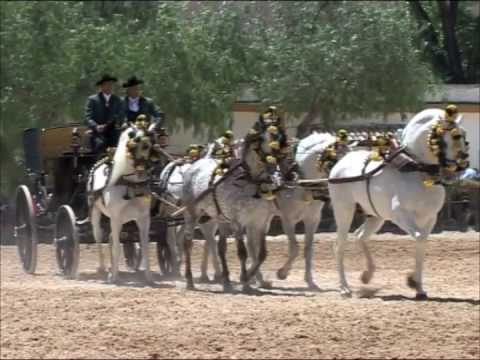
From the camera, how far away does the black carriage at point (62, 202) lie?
697 inches

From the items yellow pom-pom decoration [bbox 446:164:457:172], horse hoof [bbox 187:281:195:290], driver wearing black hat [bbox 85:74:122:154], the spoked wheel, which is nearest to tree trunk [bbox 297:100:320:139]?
the spoked wheel

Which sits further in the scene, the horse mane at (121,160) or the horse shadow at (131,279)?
the horse shadow at (131,279)

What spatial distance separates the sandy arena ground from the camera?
37.1 ft

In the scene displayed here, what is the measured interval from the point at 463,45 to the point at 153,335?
1284 inches

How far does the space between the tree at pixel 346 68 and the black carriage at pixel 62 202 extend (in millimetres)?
10767

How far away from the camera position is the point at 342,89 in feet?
94.5

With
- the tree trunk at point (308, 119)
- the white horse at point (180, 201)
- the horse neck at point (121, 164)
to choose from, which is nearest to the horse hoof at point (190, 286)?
the white horse at point (180, 201)

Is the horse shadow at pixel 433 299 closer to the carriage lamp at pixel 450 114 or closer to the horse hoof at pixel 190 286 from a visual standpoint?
the carriage lamp at pixel 450 114

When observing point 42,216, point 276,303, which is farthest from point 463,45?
point 276,303

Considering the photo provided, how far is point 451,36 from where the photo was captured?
40781 mm

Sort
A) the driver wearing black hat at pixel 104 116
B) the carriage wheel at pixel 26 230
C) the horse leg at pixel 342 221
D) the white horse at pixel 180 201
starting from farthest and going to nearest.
→ the carriage wheel at pixel 26 230 → the driver wearing black hat at pixel 104 116 → the white horse at pixel 180 201 → the horse leg at pixel 342 221

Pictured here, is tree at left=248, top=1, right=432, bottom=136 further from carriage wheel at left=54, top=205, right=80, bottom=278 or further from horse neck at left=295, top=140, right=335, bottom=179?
horse neck at left=295, top=140, right=335, bottom=179

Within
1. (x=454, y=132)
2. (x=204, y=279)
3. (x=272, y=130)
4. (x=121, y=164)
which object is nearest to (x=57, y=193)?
(x=121, y=164)

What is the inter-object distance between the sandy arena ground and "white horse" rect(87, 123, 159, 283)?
0.68 metres
